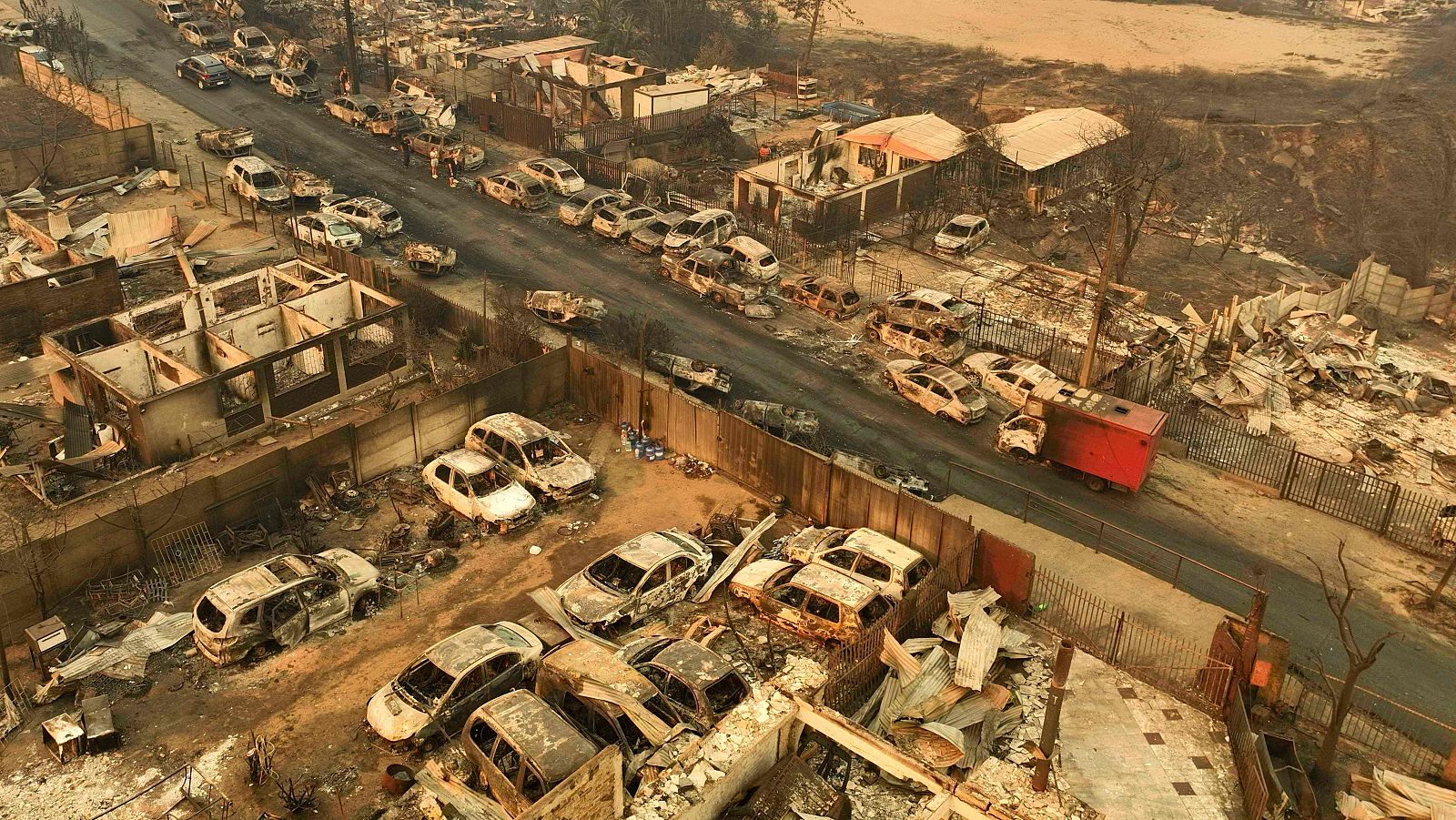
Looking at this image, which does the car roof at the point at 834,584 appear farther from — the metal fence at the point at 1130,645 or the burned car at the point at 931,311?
the burned car at the point at 931,311

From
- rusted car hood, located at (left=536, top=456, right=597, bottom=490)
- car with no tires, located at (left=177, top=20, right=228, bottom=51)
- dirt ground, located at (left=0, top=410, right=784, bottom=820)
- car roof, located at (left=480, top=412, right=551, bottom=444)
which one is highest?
car with no tires, located at (left=177, top=20, right=228, bottom=51)

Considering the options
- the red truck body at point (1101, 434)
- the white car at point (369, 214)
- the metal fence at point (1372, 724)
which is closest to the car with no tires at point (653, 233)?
the white car at point (369, 214)

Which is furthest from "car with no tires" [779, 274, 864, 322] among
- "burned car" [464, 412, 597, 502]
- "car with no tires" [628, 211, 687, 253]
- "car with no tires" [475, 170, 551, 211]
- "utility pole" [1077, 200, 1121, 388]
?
"burned car" [464, 412, 597, 502]

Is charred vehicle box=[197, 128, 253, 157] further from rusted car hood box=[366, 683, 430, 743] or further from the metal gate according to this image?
the metal gate

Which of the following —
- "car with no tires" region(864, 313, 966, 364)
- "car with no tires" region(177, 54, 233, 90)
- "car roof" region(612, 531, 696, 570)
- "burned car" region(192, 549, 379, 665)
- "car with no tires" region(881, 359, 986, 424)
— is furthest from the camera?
"car with no tires" region(177, 54, 233, 90)

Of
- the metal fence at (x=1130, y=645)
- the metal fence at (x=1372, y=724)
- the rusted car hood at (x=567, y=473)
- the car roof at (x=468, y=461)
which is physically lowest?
the metal fence at (x=1372, y=724)

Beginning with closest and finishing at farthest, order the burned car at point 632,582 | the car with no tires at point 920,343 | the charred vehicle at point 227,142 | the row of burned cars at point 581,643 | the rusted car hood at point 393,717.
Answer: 1. the row of burned cars at point 581,643
2. the rusted car hood at point 393,717
3. the burned car at point 632,582
4. the car with no tires at point 920,343
5. the charred vehicle at point 227,142

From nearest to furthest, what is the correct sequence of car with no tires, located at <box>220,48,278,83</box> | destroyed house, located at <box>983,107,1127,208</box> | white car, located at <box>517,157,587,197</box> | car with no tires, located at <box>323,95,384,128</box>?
white car, located at <box>517,157,587,197</box> < destroyed house, located at <box>983,107,1127,208</box> < car with no tires, located at <box>323,95,384,128</box> < car with no tires, located at <box>220,48,278,83</box>
